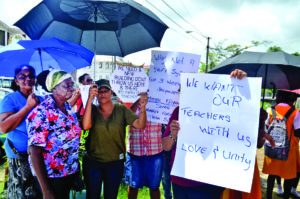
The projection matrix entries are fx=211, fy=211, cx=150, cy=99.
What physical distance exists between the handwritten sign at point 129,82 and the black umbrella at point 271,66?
2.71 ft

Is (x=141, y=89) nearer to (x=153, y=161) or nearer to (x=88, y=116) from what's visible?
(x=88, y=116)

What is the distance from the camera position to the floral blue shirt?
5.71ft

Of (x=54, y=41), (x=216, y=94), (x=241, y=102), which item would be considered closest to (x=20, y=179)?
(x=54, y=41)

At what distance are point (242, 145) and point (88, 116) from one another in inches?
56.7

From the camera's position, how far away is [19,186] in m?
2.15

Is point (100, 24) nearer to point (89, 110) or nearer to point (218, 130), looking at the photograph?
point (89, 110)

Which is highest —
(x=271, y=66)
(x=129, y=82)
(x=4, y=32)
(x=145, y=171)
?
(x=4, y=32)

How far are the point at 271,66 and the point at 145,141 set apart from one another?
1.77 meters

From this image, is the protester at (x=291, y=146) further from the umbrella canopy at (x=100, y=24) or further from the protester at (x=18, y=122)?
the protester at (x=18, y=122)

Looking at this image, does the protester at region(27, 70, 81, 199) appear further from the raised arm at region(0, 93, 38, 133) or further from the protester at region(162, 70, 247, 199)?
the protester at region(162, 70, 247, 199)

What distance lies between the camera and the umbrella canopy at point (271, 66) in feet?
6.66

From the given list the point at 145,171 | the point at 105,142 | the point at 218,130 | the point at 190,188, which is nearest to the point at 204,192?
the point at 190,188

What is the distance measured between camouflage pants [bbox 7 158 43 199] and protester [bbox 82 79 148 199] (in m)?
0.49

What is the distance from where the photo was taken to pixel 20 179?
214cm
